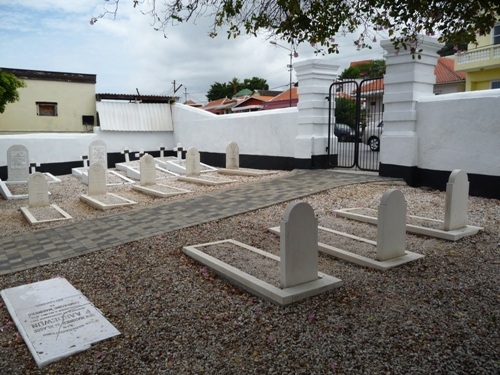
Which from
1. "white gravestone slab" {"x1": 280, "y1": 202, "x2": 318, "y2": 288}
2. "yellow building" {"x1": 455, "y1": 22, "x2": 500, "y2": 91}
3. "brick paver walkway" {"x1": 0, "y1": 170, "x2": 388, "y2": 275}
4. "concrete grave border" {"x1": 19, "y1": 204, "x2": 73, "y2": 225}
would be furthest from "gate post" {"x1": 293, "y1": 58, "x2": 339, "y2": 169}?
"yellow building" {"x1": 455, "y1": 22, "x2": 500, "y2": 91}

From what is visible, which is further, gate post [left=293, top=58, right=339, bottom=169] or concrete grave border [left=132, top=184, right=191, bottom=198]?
gate post [left=293, top=58, right=339, bottom=169]

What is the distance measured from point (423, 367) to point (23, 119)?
25.1 meters

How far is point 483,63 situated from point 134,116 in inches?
797

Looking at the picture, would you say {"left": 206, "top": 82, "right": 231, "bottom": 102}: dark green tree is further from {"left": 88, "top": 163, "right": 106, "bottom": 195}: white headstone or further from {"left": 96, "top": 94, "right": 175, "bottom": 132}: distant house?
{"left": 88, "top": 163, "right": 106, "bottom": 195}: white headstone

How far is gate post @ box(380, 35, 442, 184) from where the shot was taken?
9.59 metres

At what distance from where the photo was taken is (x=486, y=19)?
3.86 metres

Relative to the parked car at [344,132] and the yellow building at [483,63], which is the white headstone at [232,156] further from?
the yellow building at [483,63]

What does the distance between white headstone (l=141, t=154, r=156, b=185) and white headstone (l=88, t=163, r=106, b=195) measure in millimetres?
1379

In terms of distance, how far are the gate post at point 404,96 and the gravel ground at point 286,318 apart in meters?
4.16

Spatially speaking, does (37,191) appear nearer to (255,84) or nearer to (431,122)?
(431,122)

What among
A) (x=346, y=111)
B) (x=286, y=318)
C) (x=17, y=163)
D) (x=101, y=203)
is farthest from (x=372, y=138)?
(x=17, y=163)

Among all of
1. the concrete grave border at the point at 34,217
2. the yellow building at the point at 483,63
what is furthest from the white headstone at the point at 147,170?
the yellow building at the point at 483,63

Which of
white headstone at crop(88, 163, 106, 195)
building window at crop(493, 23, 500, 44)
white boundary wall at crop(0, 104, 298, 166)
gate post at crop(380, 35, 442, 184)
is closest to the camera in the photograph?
gate post at crop(380, 35, 442, 184)

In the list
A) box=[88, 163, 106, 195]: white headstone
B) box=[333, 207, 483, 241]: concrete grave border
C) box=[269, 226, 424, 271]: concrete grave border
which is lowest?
box=[269, 226, 424, 271]: concrete grave border
